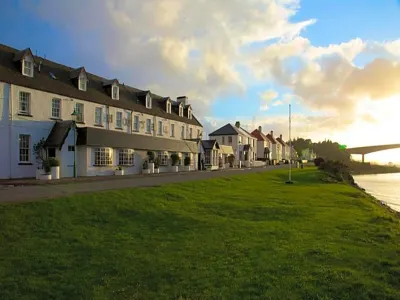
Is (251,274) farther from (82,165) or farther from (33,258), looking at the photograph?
(82,165)

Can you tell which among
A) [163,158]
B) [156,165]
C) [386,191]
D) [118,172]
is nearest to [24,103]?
[118,172]

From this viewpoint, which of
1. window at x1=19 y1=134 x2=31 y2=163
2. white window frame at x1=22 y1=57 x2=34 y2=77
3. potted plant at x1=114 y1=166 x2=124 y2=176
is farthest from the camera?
potted plant at x1=114 y1=166 x2=124 y2=176

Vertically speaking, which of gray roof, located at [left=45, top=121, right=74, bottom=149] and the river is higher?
gray roof, located at [left=45, top=121, right=74, bottom=149]

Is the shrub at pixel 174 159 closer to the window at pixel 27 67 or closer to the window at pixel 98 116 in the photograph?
the window at pixel 98 116

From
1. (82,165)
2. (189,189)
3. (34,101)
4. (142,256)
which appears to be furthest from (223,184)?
(142,256)

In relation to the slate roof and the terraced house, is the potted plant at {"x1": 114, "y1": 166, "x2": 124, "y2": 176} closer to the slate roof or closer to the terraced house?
the terraced house

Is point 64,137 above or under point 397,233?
above

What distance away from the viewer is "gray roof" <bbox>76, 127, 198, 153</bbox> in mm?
29044

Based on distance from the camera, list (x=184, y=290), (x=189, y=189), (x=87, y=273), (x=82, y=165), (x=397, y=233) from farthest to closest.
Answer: (x=82, y=165) < (x=189, y=189) < (x=397, y=233) < (x=87, y=273) < (x=184, y=290)

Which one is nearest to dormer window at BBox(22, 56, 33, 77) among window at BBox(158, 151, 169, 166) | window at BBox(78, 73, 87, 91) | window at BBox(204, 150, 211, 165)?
window at BBox(78, 73, 87, 91)

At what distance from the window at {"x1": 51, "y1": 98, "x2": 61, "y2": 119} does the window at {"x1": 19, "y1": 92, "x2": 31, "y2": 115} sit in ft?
7.77

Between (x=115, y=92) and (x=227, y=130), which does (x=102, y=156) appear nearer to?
(x=115, y=92)

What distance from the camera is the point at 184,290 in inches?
254

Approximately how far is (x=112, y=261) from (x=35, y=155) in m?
22.1
